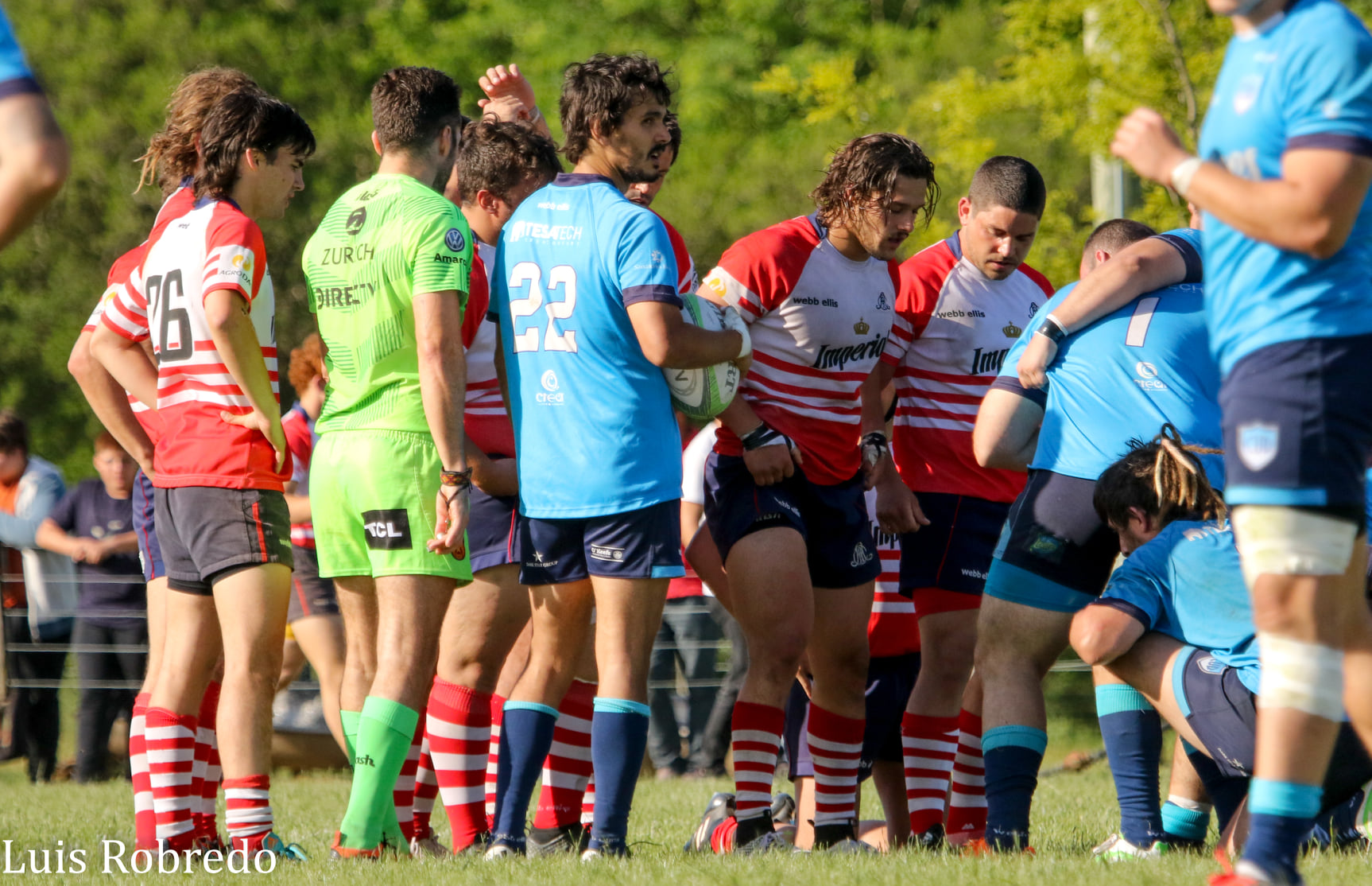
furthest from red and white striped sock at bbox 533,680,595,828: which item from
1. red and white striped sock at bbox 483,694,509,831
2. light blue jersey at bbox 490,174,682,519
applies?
light blue jersey at bbox 490,174,682,519

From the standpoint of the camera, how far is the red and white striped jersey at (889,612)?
6316 millimetres

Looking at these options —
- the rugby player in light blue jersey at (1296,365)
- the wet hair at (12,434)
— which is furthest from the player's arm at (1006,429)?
the wet hair at (12,434)

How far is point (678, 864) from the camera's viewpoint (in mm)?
4391

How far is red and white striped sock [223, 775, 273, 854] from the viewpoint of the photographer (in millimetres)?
4812

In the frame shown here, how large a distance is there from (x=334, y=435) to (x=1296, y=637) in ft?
9.80

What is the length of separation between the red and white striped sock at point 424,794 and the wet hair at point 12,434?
626 cm

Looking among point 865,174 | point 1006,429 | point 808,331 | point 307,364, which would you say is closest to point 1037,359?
point 1006,429

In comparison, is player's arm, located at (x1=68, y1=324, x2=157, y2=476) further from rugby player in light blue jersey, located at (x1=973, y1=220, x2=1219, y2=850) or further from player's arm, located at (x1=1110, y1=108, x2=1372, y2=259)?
player's arm, located at (x1=1110, y1=108, x2=1372, y2=259)

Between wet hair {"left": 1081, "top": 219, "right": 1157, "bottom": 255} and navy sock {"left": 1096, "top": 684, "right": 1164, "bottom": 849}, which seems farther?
wet hair {"left": 1081, "top": 219, "right": 1157, "bottom": 255}

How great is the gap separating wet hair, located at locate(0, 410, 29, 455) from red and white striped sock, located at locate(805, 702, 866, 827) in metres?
7.64

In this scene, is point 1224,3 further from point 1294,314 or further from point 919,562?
point 919,562

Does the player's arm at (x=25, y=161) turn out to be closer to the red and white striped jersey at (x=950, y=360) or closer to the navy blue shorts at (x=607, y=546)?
the navy blue shorts at (x=607, y=546)

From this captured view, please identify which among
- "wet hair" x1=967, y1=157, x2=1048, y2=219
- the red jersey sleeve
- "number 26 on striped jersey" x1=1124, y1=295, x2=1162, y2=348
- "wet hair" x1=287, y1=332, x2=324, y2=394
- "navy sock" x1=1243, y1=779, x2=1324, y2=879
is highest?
"wet hair" x1=967, y1=157, x2=1048, y2=219

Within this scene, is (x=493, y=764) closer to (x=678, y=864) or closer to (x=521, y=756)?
(x=521, y=756)
